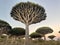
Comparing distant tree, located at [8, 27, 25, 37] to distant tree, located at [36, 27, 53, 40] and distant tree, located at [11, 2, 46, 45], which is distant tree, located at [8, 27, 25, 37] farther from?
distant tree, located at [36, 27, 53, 40]

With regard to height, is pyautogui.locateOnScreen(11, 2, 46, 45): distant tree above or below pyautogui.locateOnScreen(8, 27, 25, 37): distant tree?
above

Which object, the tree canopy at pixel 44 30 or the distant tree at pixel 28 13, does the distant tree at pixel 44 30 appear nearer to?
the tree canopy at pixel 44 30

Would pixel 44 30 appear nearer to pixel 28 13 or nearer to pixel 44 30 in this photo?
pixel 44 30

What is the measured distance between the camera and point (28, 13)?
35.8 meters

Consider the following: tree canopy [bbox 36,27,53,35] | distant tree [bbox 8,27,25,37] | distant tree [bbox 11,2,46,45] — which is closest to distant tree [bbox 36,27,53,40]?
tree canopy [bbox 36,27,53,35]

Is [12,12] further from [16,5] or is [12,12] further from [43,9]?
[43,9]

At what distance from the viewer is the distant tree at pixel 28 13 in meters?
35.8

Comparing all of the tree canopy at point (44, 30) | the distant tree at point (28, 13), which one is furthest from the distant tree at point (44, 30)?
the distant tree at point (28, 13)

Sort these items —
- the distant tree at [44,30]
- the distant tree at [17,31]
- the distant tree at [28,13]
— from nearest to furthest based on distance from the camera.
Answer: the distant tree at [28,13]
the distant tree at [17,31]
the distant tree at [44,30]

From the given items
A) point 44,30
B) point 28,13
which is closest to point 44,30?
point 44,30

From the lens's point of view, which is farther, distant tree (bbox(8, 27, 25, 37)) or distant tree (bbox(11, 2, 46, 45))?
distant tree (bbox(8, 27, 25, 37))

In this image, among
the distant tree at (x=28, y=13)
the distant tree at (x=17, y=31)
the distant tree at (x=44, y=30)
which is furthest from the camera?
the distant tree at (x=44, y=30)

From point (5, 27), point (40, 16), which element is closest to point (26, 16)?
point (40, 16)

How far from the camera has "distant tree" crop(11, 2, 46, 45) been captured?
35844 mm
